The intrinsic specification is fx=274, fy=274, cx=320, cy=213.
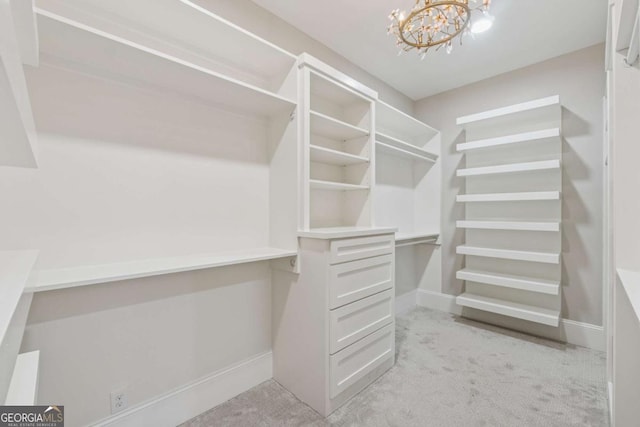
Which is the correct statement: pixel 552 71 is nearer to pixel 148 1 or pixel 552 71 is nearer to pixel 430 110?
pixel 430 110

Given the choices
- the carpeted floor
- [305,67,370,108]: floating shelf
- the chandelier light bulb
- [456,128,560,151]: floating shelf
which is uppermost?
the chandelier light bulb

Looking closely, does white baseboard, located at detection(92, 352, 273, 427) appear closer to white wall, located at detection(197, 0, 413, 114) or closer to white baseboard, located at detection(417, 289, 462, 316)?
white baseboard, located at detection(417, 289, 462, 316)

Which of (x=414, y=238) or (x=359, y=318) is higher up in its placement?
(x=414, y=238)

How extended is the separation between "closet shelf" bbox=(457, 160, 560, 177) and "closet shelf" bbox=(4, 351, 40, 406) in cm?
324

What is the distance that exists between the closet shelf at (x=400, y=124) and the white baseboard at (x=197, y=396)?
2.31 m

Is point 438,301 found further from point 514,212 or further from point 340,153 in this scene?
point 340,153

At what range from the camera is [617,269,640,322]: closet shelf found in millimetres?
688

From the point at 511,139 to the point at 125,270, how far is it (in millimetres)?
3203

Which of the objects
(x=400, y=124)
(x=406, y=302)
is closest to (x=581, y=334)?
(x=406, y=302)

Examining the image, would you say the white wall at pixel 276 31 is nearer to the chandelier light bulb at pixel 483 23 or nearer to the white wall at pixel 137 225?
the white wall at pixel 137 225

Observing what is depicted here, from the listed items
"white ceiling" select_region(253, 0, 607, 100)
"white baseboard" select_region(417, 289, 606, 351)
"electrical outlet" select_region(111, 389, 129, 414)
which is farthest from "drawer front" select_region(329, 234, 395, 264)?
"white baseboard" select_region(417, 289, 606, 351)

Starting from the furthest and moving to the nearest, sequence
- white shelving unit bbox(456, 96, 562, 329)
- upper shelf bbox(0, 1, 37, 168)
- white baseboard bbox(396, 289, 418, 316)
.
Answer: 1. white baseboard bbox(396, 289, 418, 316)
2. white shelving unit bbox(456, 96, 562, 329)
3. upper shelf bbox(0, 1, 37, 168)

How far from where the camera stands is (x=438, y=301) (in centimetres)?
333

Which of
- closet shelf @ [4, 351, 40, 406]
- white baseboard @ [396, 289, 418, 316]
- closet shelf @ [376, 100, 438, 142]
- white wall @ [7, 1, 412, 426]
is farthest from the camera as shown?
white baseboard @ [396, 289, 418, 316]
